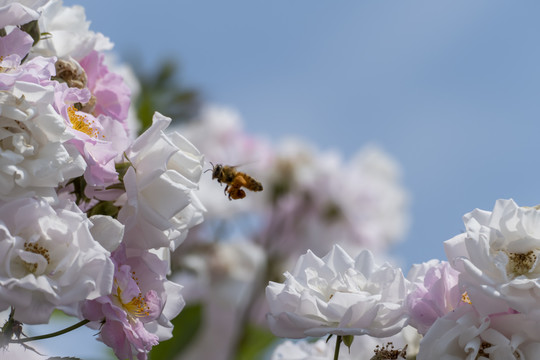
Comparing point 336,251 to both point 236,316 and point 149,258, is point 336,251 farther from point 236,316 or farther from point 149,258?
point 236,316

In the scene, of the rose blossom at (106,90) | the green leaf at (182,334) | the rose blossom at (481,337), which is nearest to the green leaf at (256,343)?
the green leaf at (182,334)

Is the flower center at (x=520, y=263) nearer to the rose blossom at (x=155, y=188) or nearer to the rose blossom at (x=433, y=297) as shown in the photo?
the rose blossom at (x=433, y=297)

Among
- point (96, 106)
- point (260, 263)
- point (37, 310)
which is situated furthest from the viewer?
point (260, 263)

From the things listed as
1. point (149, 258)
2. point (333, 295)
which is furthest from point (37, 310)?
point (333, 295)

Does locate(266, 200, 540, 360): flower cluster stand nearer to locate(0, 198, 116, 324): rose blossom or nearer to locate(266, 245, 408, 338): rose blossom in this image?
locate(266, 245, 408, 338): rose blossom

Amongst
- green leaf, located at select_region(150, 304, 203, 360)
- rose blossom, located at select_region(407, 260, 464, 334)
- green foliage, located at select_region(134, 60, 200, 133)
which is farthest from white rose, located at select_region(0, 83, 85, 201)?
green foliage, located at select_region(134, 60, 200, 133)
